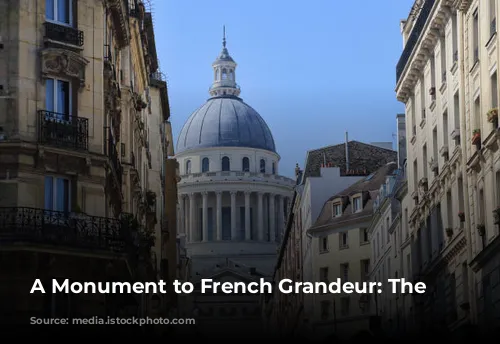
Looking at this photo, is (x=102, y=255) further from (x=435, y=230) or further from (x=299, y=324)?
(x=299, y=324)

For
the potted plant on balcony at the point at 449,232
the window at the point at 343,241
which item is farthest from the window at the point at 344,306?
the potted plant on balcony at the point at 449,232

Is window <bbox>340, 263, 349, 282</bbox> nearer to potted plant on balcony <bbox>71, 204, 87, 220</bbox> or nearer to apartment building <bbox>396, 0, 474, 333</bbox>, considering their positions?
apartment building <bbox>396, 0, 474, 333</bbox>

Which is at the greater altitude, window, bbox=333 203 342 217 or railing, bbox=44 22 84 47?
window, bbox=333 203 342 217

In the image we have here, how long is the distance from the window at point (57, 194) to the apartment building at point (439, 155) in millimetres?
11284

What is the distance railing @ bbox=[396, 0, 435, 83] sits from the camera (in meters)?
47.9

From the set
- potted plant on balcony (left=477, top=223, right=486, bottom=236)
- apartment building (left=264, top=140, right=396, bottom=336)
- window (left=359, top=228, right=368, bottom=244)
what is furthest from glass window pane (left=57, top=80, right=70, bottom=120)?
apartment building (left=264, top=140, right=396, bottom=336)

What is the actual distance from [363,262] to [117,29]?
144 feet

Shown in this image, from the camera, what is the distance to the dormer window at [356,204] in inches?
Answer: 3346

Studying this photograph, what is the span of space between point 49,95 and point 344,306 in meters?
53.5

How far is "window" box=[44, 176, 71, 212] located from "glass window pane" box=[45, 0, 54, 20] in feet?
14.2

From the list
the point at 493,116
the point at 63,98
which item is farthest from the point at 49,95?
the point at 493,116

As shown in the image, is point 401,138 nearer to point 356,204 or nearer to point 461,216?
point 356,204

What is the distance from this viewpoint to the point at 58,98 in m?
35.6

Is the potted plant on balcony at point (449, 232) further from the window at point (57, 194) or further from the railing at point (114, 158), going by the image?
the window at point (57, 194)
